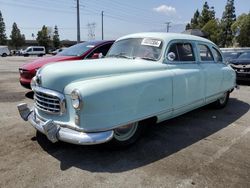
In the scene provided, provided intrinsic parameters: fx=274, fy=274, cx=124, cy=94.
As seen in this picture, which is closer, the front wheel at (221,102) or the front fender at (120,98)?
the front fender at (120,98)

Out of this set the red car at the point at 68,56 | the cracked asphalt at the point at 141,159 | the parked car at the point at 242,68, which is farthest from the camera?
the parked car at the point at 242,68

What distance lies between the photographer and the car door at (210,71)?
5.72 m

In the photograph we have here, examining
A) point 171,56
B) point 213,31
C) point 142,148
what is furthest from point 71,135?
point 213,31

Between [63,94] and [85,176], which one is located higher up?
[63,94]

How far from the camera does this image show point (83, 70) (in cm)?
397

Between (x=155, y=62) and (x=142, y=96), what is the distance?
946mm

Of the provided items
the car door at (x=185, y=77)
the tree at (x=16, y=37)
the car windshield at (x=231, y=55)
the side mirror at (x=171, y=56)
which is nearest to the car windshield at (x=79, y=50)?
the car door at (x=185, y=77)

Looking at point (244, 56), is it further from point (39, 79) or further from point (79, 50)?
point (39, 79)

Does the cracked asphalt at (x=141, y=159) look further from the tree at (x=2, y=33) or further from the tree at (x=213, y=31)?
the tree at (x=2, y=33)

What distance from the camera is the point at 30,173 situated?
3510mm

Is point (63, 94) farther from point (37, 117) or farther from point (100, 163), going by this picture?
point (100, 163)

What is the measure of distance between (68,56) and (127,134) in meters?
4.79

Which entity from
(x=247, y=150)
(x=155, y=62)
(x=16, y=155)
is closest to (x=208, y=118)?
(x=247, y=150)

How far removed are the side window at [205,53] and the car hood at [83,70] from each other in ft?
5.38
